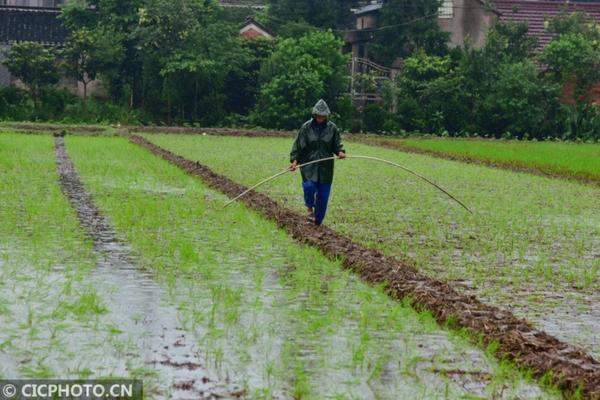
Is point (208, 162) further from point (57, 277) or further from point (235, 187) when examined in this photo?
point (57, 277)

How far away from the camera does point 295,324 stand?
6.67m

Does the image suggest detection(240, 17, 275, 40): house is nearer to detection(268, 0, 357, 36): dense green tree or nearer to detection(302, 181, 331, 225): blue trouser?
detection(268, 0, 357, 36): dense green tree

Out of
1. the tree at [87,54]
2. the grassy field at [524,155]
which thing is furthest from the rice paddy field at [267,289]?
the tree at [87,54]

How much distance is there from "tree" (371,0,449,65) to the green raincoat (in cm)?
2983

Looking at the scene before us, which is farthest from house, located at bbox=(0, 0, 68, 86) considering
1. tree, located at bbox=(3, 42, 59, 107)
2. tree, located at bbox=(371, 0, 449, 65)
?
tree, located at bbox=(371, 0, 449, 65)

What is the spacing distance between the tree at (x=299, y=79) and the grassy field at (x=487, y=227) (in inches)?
580

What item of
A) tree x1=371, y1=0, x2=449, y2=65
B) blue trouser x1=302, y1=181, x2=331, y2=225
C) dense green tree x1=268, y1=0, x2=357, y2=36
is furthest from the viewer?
dense green tree x1=268, y1=0, x2=357, y2=36

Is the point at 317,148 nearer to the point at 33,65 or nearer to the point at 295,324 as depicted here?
the point at 295,324

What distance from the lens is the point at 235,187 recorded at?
1623cm

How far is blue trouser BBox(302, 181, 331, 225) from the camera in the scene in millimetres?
11791

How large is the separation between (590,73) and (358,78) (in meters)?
7.75

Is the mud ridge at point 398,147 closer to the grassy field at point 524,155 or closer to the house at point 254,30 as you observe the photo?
the grassy field at point 524,155

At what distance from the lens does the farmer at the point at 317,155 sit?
11.8 m

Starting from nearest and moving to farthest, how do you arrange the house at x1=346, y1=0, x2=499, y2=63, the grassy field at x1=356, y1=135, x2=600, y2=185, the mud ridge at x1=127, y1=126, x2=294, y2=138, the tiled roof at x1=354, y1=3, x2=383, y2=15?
the grassy field at x1=356, y1=135, x2=600, y2=185, the mud ridge at x1=127, y1=126, x2=294, y2=138, the tiled roof at x1=354, y1=3, x2=383, y2=15, the house at x1=346, y1=0, x2=499, y2=63
